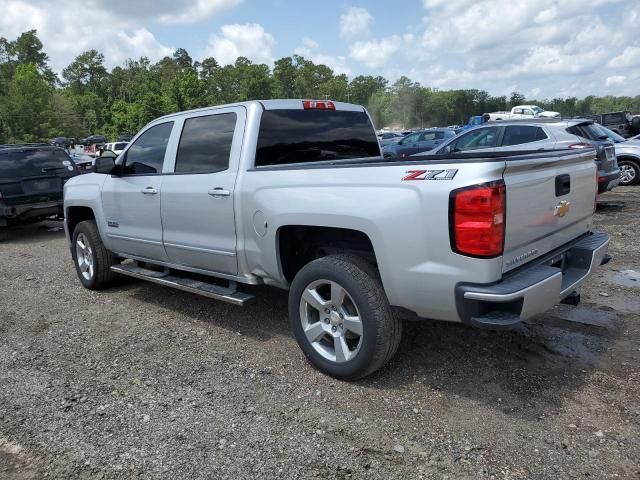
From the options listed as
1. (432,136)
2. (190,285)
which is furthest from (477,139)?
(432,136)

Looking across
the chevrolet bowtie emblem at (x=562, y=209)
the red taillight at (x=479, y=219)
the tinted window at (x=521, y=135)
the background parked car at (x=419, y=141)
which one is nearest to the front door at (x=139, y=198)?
the red taillight at (x=479, y=219)

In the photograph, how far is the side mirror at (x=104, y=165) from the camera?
5.15 metres

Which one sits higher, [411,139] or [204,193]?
[204,193]

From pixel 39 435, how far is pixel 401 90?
130832mm

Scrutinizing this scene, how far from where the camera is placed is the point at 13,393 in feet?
12.0

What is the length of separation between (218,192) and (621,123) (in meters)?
24.2

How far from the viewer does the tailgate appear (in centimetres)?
291

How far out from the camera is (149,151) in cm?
511

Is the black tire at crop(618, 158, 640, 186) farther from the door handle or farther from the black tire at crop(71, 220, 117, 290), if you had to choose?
the black tire at crop(71, 220, 117, 290)

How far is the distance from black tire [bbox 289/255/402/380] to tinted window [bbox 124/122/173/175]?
7.19 ft

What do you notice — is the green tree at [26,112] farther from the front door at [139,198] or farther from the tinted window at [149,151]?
the tinted window at [149,151]

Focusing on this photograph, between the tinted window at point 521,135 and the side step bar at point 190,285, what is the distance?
23.2ft

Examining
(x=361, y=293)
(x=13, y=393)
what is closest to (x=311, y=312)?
(x=361, y=293)

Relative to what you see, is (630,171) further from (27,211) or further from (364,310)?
(27,211)
